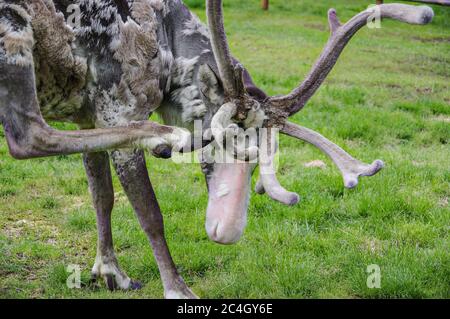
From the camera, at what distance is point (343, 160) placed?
3859mm

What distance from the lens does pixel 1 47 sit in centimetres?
352

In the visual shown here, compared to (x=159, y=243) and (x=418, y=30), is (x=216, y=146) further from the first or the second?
(x=418, y=30)

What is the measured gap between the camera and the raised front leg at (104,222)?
173 inches

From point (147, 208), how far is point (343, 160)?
3.61 feet

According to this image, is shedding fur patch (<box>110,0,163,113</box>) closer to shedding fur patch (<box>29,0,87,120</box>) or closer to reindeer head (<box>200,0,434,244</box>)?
shedding fur patch (<box>29,0,87,120</box>)

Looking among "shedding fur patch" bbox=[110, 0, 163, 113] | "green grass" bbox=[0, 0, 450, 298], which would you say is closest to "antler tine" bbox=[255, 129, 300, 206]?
"shedding fur patch" bbox=[110, 0, 163, 113]

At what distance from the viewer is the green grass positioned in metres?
4.39

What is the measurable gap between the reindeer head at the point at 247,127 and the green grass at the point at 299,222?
635 mm

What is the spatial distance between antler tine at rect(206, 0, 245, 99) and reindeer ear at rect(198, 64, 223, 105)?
0.08 metres

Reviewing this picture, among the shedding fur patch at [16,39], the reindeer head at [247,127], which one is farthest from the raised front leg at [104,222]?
the shedding fur patch at [16,39]

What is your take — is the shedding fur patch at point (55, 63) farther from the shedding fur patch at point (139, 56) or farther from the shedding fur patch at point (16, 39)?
the shedding fur patch at point (139, 56)

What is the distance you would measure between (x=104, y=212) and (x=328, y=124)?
3.58m

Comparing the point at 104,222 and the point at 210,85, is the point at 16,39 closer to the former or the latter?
the point at 210,85
